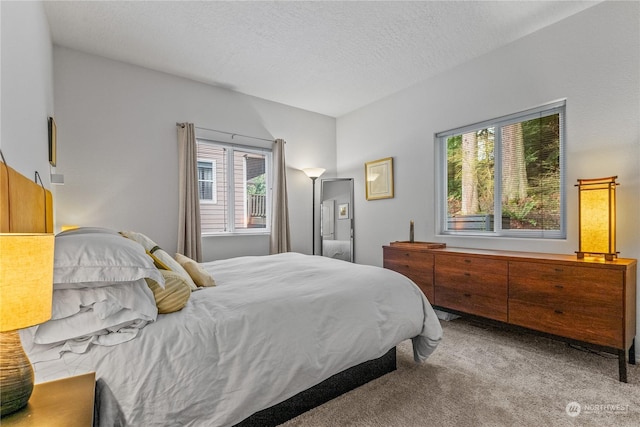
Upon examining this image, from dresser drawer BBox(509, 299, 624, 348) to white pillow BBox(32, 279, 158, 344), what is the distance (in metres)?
2.60

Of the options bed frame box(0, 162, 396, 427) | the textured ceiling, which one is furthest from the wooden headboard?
the textured ceiling

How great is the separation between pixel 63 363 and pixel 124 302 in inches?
10.7

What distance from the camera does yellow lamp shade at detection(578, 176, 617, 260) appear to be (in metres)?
2.13

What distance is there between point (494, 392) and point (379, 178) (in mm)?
2899

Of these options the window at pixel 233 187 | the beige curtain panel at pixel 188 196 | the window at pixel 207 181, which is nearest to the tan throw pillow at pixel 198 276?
the beige curtain panel at pixel 188 196

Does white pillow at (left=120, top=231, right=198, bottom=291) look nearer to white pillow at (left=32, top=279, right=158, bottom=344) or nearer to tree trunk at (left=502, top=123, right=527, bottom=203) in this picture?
white pillow at (left=32, top=279, right=158, bottom=344)

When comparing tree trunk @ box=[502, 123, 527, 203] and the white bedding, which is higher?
tree trunk @ box=[502, 123, 527, 203]

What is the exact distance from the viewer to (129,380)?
3.85ft

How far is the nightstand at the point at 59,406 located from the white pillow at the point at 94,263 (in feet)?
1.13

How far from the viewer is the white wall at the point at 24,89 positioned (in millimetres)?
1316

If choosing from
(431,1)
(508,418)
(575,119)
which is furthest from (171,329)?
(575,119)

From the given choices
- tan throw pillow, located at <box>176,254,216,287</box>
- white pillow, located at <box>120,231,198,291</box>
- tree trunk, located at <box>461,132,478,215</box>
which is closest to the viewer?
white pillow, located at <box>120,231,198,291</box>

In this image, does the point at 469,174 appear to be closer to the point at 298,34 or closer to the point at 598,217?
the point at 598,217

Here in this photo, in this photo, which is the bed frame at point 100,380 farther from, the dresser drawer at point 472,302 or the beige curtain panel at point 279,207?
the beige curtain panel at point 279,207
